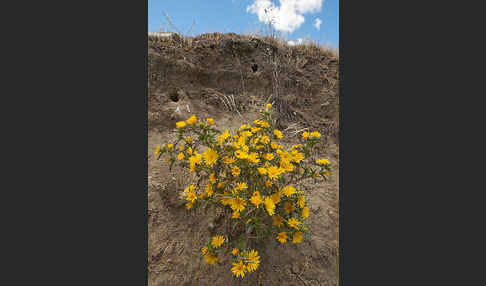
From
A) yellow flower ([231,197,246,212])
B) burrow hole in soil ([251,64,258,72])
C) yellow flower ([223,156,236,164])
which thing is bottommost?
yellow flower ([231,197,246,212])

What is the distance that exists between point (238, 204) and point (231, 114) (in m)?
2.45

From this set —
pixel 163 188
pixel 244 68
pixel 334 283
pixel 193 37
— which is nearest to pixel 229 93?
pixel 244 68

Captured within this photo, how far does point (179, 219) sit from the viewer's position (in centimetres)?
209

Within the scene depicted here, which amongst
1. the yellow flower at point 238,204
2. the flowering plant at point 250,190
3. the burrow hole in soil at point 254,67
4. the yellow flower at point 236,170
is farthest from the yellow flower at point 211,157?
the burrow hole in soil at point 254,67

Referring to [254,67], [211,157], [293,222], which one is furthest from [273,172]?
[254,67]

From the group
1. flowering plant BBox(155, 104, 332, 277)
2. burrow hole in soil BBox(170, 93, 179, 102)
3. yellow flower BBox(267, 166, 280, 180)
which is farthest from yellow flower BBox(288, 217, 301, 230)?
burrow hole in soil BBox(170, 93, 179, 102)

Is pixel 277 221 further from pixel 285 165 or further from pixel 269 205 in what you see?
pixel 285 165

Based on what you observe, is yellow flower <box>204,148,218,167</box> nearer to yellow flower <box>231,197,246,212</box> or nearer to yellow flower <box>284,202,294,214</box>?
yellow flower <box>231,197,246,212</box>

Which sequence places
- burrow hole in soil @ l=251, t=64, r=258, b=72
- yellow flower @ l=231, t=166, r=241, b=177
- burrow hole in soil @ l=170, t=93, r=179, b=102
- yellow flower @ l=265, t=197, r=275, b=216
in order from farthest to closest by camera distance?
burrow hole in soil @ l=251, t=64, r=258, b=72 → burrow hole in soil @ l=170, t=93, r=179, b=102 → yellow flower @ l=231, t=166, r=241, b=177 → yellow flower @ l=265, t=197, r=275, b=216

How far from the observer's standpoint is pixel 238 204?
147 centimetres

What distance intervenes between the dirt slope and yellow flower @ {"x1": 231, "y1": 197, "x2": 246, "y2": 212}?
0.33m

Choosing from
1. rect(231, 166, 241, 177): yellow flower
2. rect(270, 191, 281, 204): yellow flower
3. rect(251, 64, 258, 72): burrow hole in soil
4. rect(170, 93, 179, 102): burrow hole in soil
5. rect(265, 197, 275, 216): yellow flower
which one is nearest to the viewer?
rect(265, 197, 275, 216): yellow flower

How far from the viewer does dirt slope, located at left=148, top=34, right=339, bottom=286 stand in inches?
70.0

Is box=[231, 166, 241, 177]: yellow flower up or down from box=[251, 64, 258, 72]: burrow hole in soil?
down
